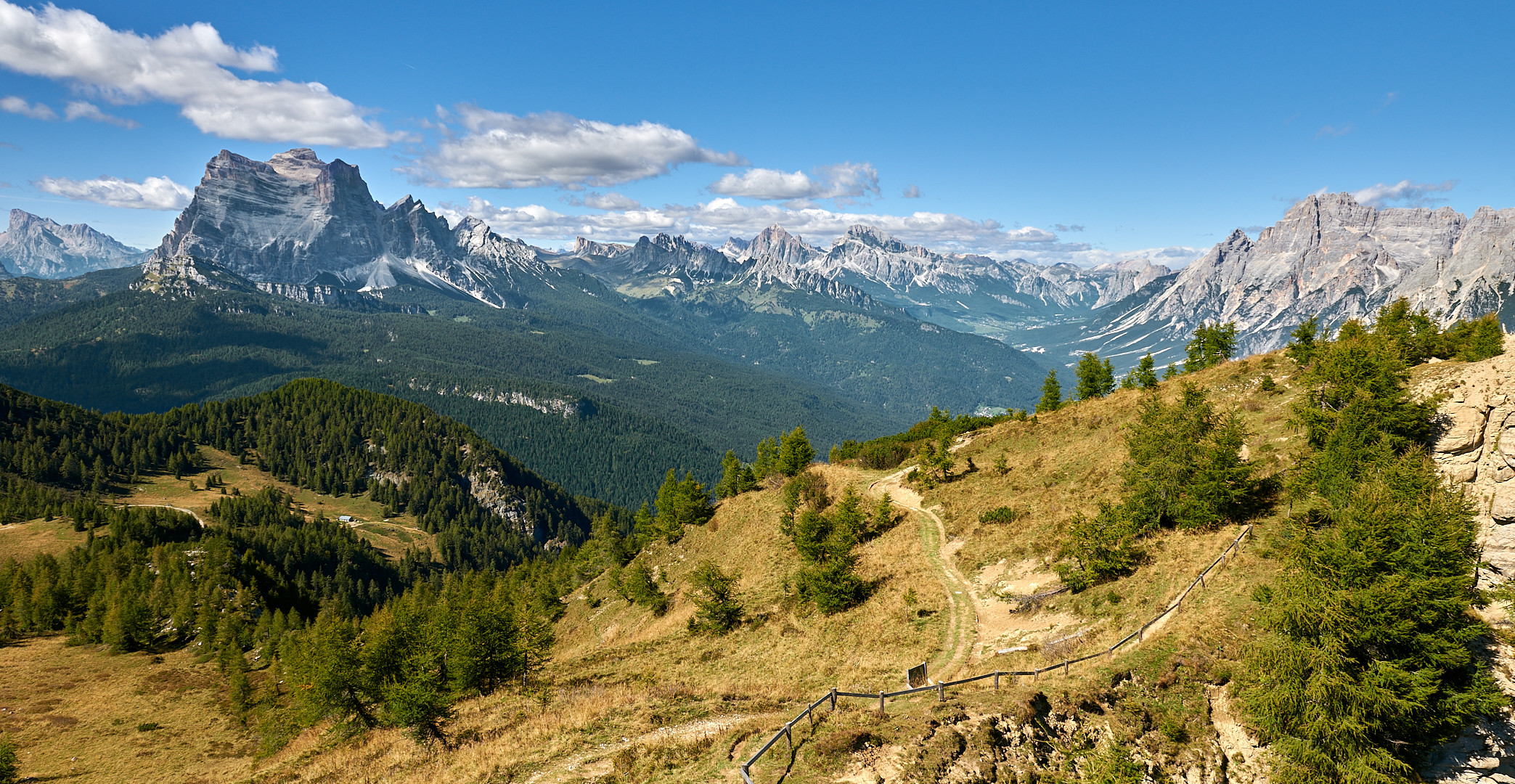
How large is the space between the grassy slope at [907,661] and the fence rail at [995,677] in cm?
49

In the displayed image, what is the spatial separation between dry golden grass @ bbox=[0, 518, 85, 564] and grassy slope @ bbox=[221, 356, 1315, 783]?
12408cm

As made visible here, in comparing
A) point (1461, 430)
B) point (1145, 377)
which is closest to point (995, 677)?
point (1461, 430)

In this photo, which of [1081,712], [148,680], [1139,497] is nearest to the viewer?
[1081,712]

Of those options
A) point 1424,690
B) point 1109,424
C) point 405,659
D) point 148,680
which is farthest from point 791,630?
point 148,680

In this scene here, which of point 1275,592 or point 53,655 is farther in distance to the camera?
point 53,655

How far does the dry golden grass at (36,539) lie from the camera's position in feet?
408

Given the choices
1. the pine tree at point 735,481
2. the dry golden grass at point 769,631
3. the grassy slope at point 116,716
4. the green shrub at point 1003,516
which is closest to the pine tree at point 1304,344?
the green shrub at point 1003,516

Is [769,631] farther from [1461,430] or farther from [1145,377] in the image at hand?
[1145,377]

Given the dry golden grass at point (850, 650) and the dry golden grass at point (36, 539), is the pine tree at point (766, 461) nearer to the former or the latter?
the dry golden grass at point (850, 650)

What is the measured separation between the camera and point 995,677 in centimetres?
2805

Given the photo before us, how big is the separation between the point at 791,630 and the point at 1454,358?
161 ft

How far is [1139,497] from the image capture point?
4191 centimetres

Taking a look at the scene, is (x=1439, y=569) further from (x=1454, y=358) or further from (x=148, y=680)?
(x=148, y=680)

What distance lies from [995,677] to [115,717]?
90120mm
